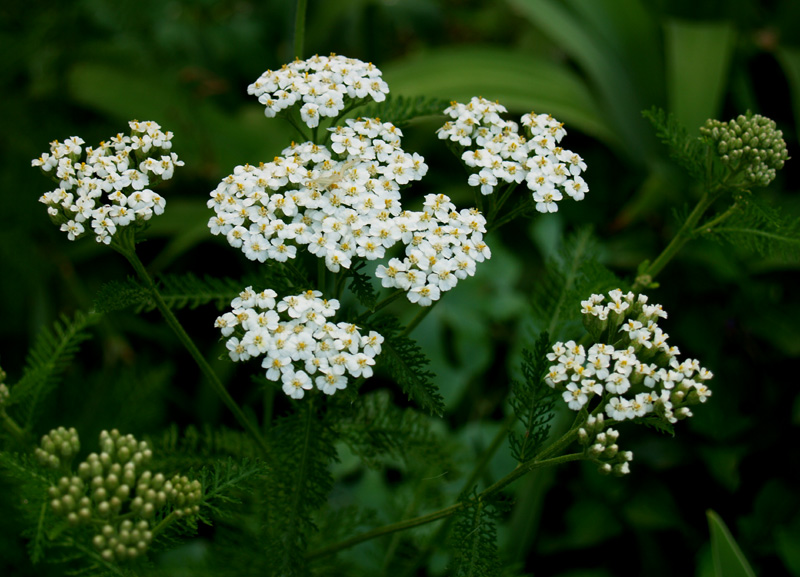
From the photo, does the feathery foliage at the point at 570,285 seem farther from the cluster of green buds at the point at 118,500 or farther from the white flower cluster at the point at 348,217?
the cluster of green buds at the point at 118,500

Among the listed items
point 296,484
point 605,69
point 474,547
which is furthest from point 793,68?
point 296,484

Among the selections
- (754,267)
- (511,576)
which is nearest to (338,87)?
(511,576)

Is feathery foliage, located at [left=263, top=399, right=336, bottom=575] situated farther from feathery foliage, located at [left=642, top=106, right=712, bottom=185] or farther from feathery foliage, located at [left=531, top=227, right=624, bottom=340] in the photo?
feathery foliage, located at [left=642, top=106, right=712, bottom=185]

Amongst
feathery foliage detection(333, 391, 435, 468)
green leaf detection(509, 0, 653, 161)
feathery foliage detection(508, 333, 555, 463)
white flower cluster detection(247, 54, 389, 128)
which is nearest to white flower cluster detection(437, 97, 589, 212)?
white flower cluster detection(247, 54, 389, 128)

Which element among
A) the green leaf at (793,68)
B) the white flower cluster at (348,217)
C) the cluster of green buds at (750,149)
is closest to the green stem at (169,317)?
the white flower cluster at (348,217)

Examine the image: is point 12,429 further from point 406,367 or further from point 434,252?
point 434,252

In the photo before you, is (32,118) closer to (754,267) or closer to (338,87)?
(338,87)
